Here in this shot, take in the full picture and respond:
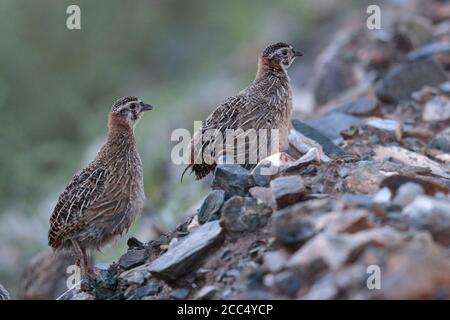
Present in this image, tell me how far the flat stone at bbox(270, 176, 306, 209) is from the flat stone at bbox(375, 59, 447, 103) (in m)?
5.03

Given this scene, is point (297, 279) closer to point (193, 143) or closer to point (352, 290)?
point (352, 290)

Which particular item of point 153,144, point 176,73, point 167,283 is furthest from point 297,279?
point 176,73

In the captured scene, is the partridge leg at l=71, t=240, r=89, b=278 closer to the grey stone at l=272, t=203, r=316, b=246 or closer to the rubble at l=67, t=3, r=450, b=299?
the rubble at l=67, t=3, r=450, b=299

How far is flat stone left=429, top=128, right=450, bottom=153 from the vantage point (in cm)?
995

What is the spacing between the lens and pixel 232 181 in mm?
7355

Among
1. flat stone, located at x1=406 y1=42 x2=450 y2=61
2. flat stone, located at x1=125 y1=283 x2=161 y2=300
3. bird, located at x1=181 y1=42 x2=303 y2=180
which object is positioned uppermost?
flat stone, located at x1=406 y1=42 x2=450 y2=61

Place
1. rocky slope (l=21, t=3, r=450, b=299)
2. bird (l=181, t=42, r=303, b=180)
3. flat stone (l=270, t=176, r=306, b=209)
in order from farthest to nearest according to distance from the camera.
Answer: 1. bird (l=181, t=42, r=303, b=180)
2. flat stone (l=270, t=176, r=306, b=209)
3. rocky slope (l=21, t=3, r=450, b=299)

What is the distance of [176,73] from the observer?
24.5 m

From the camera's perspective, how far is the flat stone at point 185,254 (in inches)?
254

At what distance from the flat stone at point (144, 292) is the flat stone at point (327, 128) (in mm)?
3173

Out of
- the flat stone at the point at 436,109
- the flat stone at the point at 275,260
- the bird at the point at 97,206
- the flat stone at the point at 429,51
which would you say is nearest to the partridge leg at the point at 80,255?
the bird at the point at 97,206

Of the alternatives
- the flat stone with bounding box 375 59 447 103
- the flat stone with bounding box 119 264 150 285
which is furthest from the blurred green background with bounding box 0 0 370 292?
the flat stone with bounding box 119 264 150 285

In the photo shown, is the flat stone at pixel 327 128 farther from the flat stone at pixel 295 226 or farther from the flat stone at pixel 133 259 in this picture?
the flat stone at pixel 295 226
